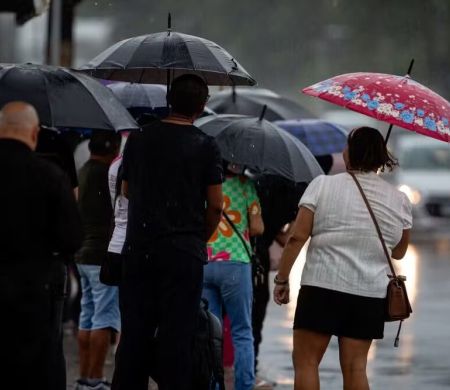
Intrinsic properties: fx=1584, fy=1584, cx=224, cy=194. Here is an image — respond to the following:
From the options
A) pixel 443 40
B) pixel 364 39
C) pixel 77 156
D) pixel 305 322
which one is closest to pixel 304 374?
pixel 305 322

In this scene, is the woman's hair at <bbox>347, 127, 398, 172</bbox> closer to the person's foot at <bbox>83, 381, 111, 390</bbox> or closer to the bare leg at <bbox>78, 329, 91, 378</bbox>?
the person's foot at <bbox>83, 381, 111, 390</bbox>

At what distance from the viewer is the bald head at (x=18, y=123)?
249 inches

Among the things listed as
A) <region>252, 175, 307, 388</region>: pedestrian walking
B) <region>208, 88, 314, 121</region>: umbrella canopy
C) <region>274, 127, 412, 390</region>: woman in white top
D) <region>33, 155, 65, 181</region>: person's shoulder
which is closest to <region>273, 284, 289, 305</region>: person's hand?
<region>274, 127, 412, 390</region>: woman in white top

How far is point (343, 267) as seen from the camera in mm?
7363

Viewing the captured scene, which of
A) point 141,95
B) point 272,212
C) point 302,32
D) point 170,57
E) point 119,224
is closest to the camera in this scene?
point 119,224

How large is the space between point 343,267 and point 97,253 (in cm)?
234

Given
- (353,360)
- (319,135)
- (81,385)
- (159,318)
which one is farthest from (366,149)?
(319,135)

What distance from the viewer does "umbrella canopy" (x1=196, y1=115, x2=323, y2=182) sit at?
870cm

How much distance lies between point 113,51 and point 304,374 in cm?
219

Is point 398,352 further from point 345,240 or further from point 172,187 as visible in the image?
point 172,187

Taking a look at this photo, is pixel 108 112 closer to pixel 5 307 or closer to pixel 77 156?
pixel 5 307

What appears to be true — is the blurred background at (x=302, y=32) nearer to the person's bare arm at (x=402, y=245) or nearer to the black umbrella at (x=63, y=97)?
the black umbrella at (x=63, y=97)

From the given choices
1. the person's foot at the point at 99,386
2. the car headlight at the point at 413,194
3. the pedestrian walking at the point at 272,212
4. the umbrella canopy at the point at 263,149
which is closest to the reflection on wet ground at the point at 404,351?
the pedestrian walking at the point at 272,212

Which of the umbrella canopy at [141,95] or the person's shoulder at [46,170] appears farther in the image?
the umbrella canopy at [141,95]
